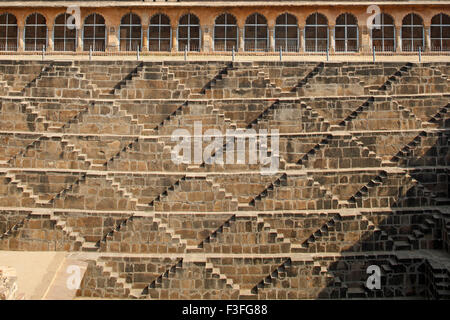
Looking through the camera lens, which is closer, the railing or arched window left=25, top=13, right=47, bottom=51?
the railing

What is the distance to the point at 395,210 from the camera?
17453 mm

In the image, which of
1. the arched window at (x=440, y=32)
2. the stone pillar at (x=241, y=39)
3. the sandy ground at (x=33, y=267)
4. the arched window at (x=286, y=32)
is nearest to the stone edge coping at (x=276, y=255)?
the sandy ground at (x=33, y=267)

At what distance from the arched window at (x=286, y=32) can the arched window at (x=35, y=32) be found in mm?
13109

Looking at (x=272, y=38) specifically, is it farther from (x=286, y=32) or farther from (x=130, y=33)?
(x=130, y=33)

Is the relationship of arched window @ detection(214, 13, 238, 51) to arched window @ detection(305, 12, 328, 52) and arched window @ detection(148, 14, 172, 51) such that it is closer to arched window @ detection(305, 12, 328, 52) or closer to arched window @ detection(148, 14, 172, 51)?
arched window @ detection(148, 14, 172, 51)

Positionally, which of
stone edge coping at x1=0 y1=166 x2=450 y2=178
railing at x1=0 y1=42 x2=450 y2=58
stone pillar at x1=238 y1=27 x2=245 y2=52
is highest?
stone pillar at x1=238 y1=27 x2=245 y2=52

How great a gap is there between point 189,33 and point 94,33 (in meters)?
5.30

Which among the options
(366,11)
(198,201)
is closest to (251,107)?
(198,201)

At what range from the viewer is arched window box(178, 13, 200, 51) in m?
28.6

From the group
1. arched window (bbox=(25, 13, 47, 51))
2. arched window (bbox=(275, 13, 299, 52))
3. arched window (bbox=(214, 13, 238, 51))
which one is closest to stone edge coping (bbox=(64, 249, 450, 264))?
arched window (bbox=(214, 13, 238, 51))

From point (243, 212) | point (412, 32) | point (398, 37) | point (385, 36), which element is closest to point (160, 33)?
point (385, 36)

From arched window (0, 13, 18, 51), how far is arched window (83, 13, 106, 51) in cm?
414

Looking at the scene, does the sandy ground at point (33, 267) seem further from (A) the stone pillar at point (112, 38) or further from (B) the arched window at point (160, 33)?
(B) the arched window at point (160, 33)

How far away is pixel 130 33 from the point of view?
2895 cm
